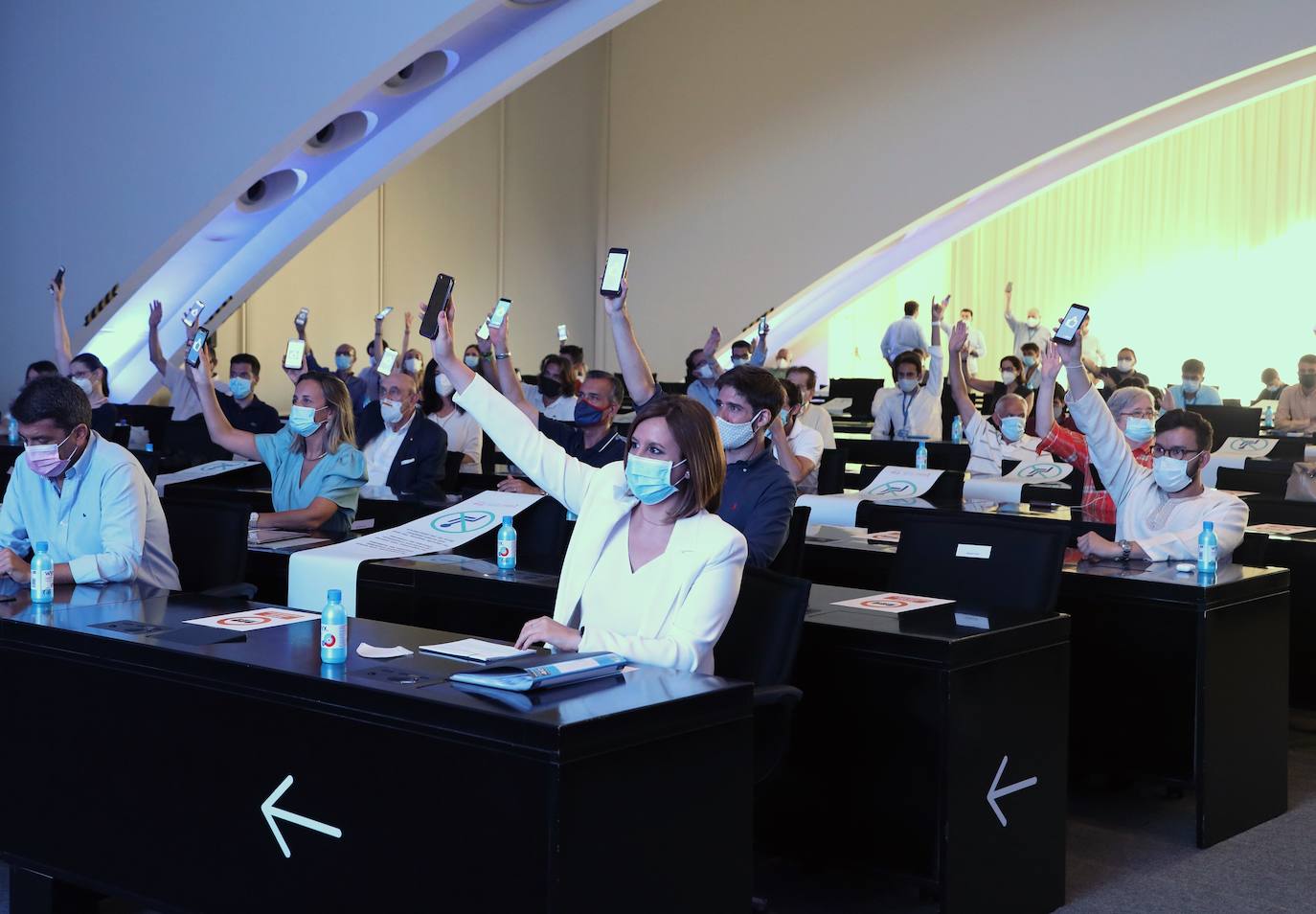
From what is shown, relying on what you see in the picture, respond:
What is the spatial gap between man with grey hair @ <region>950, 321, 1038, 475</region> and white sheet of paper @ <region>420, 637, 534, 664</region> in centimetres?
559

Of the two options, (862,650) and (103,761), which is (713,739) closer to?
(862,650)

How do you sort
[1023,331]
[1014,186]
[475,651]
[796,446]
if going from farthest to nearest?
[1023,331] → [1014,186] → [796,446] → [475,651]

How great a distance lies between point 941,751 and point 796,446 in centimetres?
386

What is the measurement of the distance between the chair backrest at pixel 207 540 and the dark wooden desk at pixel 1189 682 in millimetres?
2679

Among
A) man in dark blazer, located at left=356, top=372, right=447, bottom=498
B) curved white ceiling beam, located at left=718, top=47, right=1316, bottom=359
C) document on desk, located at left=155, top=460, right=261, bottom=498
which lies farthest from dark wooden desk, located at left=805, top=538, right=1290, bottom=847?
curved white ceiling beam, located at left=718, top=47, right=1316, bottom=359

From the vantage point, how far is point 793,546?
4418mm

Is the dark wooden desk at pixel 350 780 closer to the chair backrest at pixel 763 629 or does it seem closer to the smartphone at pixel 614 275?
the chair backrest at pixel 763 629

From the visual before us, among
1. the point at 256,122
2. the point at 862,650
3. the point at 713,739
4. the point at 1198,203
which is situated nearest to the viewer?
the point at 713,739

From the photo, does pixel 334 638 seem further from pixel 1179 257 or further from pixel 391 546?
pixel 1179 257

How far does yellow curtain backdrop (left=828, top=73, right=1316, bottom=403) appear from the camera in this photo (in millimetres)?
20812

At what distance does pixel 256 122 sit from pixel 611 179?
8.20m

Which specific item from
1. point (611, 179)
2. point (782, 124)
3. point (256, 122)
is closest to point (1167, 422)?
point (256, 122)

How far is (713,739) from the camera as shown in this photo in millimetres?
2543

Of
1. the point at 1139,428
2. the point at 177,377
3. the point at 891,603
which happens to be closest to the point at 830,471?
the point at 1139,428
